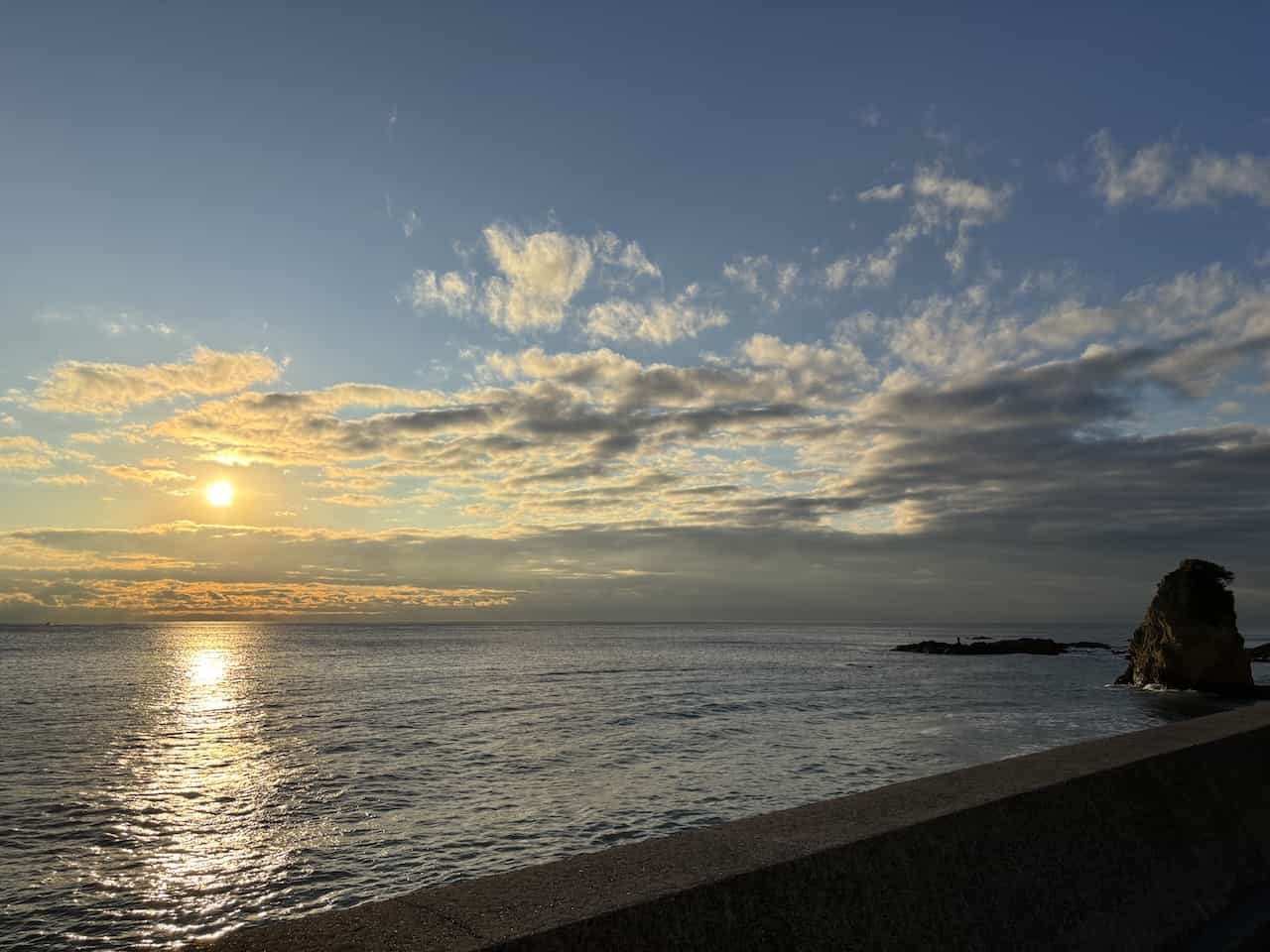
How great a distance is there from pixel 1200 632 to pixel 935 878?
52.3 meters

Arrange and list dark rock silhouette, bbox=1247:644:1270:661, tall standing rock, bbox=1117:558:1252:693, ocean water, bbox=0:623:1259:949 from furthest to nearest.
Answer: dark rock silhouette, bbox=1247:644:1270:661
tall standing rock, bbox=1117:558:1252:693
ocean water, bbox=0:623:1259:949

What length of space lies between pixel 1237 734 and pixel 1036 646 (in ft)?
381

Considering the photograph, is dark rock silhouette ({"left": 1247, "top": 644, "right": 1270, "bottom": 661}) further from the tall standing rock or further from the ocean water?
the ocean water

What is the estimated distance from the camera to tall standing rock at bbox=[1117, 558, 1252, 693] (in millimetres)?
44781

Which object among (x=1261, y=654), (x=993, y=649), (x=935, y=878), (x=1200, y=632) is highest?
(x=1200, y=632)

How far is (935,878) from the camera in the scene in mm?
3477

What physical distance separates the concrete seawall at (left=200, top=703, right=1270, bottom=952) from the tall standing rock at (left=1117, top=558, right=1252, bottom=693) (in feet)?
157

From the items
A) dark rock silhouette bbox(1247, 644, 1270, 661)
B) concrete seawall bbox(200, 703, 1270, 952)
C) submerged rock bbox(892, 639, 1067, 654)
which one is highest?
concrete seawall bbox(200, 703, 1270, 952)

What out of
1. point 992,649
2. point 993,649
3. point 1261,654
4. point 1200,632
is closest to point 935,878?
point 1200,632

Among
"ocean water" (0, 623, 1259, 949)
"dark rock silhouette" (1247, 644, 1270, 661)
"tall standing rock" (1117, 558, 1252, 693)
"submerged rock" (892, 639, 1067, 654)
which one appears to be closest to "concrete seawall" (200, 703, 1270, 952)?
"ocean water" (0, 623, 1259, 949)

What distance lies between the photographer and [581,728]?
25.2 meters

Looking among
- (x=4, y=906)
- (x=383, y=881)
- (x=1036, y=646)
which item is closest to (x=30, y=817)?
(x=4, y=906)

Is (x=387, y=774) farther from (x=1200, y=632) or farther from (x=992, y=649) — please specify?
(x=992, y=649)

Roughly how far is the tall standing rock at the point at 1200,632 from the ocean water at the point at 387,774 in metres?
2.38
